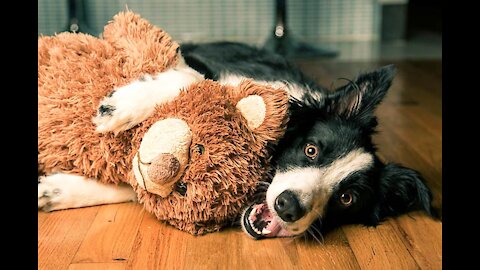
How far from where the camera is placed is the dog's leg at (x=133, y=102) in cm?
177

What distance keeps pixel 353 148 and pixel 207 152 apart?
520 mm

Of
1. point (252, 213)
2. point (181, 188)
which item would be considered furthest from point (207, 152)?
point (252, 213)

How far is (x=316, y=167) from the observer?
1881 mm

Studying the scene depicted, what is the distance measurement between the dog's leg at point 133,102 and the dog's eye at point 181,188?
0.77 ft

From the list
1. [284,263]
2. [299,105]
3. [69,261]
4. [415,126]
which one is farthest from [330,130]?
[415,126]

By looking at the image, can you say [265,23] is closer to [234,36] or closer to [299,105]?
[234,36]

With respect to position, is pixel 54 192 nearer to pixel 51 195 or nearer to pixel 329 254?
pixel 51 195

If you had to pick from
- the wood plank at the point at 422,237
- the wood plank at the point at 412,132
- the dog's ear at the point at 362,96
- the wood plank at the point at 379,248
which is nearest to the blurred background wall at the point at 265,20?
the wood plank at the point at 412,132

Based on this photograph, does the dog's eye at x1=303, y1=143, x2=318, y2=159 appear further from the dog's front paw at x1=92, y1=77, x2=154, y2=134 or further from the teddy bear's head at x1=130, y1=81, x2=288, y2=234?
the dog's front paw at x1=92, y1=77, x2=154, y2=134

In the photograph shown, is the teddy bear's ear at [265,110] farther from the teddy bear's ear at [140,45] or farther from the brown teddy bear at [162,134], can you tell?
the teddy bear's ear at [140,45]

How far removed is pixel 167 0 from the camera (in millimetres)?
5711

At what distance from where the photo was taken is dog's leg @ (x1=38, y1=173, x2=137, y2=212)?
188 centimetres

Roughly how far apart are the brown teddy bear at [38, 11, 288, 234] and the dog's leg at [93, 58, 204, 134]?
0.03 metres

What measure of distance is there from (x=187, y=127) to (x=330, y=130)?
52 centimetres
